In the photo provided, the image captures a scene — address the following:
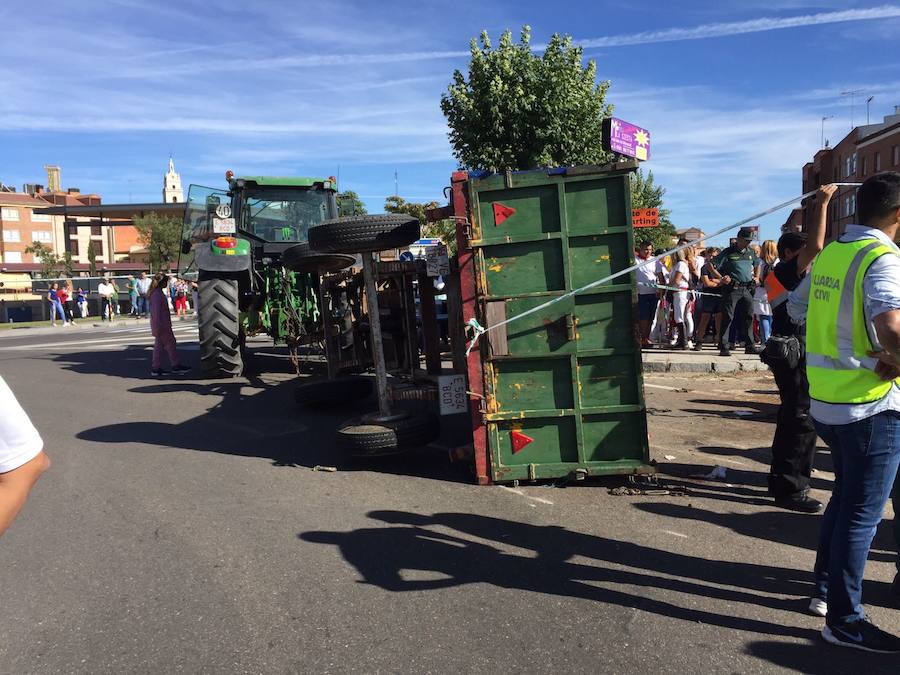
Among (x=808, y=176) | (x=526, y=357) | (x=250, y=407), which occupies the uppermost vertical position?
(x=808, y=176)

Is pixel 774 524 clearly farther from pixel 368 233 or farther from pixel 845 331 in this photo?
pixel 368 233

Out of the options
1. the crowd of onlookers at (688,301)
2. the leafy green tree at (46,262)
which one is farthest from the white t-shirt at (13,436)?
the leafy green tree at (46,262)

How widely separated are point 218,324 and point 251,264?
103 centimetres

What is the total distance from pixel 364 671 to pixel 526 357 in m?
2.72

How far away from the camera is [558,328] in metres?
5.13

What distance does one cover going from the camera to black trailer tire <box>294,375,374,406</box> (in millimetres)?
7879

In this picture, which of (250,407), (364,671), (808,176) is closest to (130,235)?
(808,176)

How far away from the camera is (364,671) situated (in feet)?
9.48

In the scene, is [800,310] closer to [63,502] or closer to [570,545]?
[570,545]

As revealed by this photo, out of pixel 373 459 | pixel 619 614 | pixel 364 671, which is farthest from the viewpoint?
pixel 373 459

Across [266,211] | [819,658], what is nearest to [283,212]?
[266,211]

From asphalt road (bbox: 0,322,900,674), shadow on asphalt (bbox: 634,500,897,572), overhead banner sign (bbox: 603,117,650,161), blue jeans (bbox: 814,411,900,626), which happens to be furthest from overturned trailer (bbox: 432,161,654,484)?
overhead banner sign (bbox: 603,117,650,161)

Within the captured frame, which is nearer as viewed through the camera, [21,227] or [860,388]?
[860,388]

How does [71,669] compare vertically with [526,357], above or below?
below
